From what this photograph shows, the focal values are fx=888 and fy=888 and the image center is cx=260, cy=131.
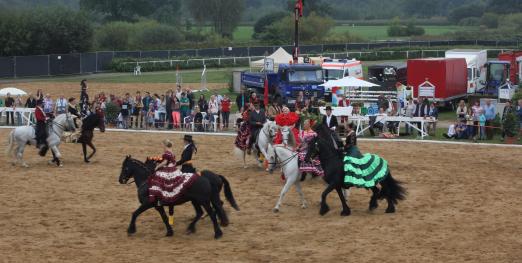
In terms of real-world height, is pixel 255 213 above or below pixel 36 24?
below

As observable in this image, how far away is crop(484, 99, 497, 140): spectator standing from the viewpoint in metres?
28.5

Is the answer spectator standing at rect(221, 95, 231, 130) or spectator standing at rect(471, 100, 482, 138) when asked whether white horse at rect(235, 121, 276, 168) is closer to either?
spectator standing at rect(471, 100, 482, 138)

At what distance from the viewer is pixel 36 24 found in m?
64.1

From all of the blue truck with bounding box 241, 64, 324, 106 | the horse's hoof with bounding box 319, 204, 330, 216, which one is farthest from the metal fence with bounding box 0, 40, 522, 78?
the horse's hoof with bounding box 319, 204, 330, 216

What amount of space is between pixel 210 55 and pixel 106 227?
53.6m

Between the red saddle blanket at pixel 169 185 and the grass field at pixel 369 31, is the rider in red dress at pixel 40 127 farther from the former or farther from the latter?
the grass field at pixel 369 31

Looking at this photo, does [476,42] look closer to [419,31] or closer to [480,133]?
[419,31]

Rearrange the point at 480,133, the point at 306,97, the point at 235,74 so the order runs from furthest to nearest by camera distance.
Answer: the point at 235,74, the point at 306,97, the point at 480,133

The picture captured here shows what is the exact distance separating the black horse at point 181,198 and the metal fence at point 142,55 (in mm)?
41430

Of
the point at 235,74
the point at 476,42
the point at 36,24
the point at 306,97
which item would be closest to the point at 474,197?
the point at 306,97

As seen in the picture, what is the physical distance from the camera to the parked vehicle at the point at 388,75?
4409cm

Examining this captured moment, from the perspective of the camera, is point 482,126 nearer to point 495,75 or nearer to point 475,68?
point 495,75

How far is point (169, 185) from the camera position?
15320 mm

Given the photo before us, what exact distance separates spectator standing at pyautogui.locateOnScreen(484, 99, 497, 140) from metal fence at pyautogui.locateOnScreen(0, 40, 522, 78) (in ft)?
97.0
